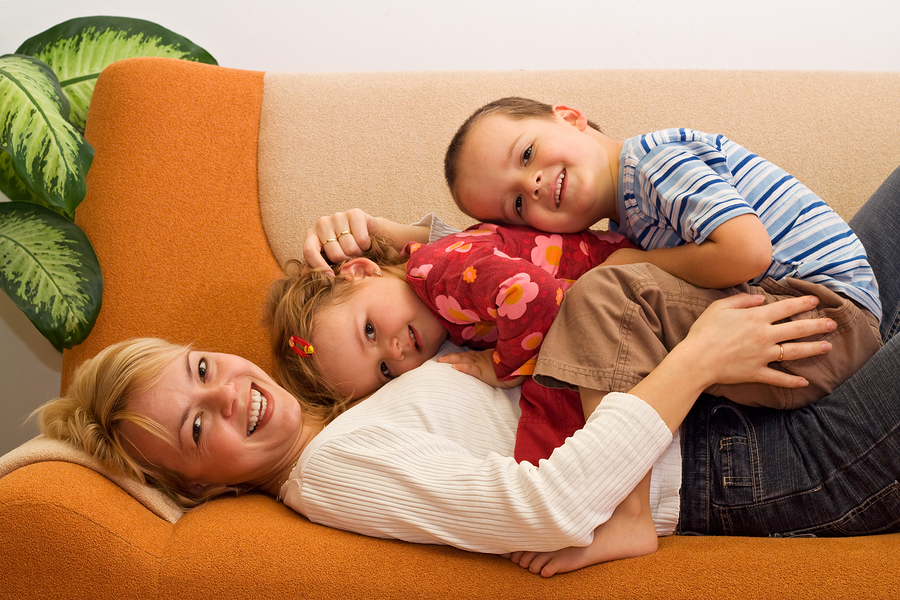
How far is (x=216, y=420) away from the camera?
3.78 feet

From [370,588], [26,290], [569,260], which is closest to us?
[370,588]

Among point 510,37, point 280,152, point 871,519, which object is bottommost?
point 871,519

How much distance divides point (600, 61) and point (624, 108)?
Result: 0.83 m

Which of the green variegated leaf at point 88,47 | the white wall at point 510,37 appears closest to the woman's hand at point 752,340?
the white wall at point 510,37

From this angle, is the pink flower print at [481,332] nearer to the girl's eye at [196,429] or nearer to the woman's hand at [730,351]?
the woman's hand at [730,351]

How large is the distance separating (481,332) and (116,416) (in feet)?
2.31

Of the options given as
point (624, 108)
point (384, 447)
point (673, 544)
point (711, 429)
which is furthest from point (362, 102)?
point (673, 544)

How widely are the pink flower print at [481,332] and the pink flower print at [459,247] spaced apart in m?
0.16

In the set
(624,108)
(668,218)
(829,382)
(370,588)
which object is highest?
(624,108)

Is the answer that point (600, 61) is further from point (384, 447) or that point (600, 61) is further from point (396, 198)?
point (384, 447)

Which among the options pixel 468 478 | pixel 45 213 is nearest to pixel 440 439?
pixel 468 478

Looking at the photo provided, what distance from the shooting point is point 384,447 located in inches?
41.6

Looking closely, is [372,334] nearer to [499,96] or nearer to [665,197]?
[665,197]

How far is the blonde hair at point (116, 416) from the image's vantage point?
111cm
